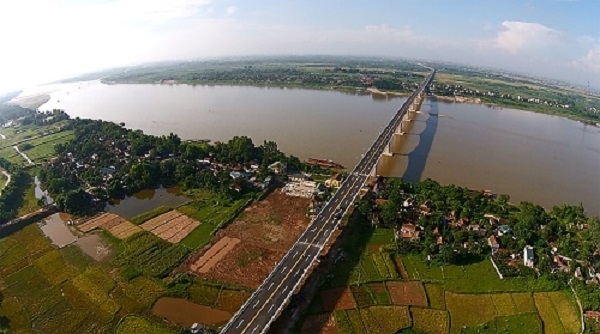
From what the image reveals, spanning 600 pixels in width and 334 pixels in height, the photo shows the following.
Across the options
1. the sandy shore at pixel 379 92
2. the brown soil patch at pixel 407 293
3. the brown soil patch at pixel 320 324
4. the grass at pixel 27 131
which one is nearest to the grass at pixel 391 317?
the brown soil patch at pixel 407 293

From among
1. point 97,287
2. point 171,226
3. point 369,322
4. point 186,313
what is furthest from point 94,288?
point 369,322

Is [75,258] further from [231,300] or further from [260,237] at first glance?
[260,237]

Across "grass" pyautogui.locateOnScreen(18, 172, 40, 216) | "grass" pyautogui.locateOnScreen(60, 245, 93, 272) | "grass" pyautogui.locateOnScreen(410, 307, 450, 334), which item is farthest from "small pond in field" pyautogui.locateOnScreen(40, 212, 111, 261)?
"grass" pyautogui.locateOnScreen(410, 307, 450, 334)

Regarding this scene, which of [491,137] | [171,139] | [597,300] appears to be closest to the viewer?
[597,300]

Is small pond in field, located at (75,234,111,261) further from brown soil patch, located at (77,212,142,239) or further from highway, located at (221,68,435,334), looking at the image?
highway, located at (221,68,435,334)

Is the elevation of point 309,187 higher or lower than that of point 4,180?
lower

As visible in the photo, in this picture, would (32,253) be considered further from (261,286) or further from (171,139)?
(171,139)

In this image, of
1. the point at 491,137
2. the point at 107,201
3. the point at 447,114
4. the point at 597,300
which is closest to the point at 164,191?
the point at 107,201
